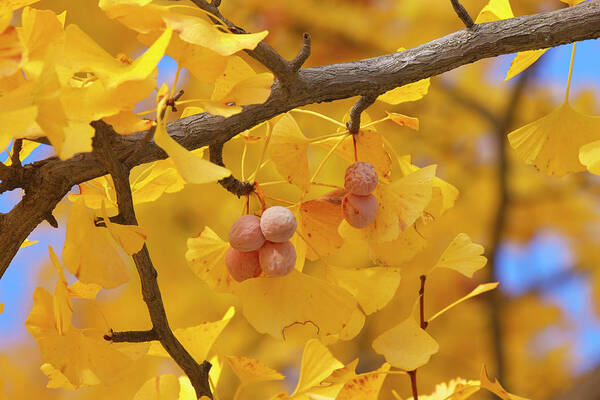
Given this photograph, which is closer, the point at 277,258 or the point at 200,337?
the point at 277,258

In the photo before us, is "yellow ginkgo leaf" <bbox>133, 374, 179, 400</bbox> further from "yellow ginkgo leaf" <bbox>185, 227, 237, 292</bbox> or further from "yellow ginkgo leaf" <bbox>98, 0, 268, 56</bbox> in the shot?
"yellow ginkgo leaf" <bbox>98, 0, 268, 56</bbox>

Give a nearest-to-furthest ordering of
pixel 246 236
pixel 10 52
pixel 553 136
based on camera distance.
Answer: pixel 10 52, pixel 246 236, pixel 553 136

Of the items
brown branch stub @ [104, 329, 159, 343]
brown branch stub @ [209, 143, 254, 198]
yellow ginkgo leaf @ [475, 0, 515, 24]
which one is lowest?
brown branch stub @ [104, 329, 159, 343]

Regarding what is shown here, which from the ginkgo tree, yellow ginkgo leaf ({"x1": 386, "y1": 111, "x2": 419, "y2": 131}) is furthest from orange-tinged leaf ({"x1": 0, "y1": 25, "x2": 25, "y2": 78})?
yellow ginkgo leaf ({"x1": 386, "y1": 111, "x2": 419, "y2": 131})

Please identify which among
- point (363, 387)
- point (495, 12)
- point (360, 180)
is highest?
point (495, 12)

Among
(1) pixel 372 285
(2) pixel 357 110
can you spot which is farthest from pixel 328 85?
(1) pixel 372 285

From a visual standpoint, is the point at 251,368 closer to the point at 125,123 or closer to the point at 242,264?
the point at 242,264

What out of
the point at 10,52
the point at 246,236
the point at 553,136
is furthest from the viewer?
the point at 553,136
